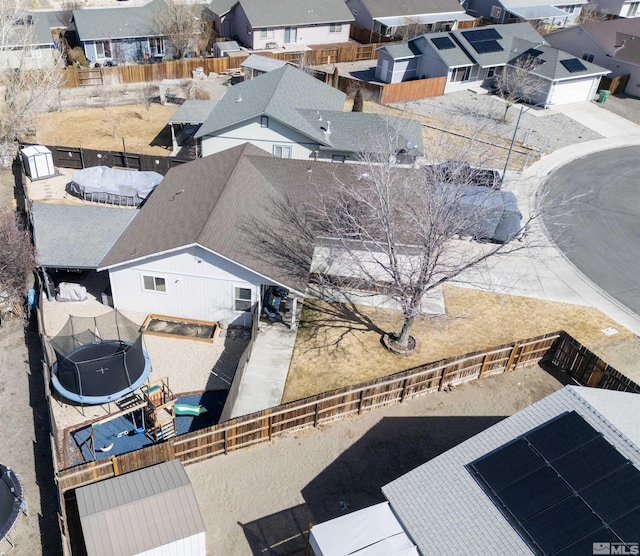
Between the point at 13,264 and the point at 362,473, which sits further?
the point at 13,264

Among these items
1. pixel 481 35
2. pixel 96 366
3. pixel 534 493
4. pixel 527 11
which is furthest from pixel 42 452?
pixel 527 11

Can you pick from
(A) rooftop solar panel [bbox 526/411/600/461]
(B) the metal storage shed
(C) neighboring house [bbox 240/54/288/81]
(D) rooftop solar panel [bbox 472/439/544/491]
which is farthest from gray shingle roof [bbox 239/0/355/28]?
(D) rooftop solar panel [bbox 472/439/544/491]

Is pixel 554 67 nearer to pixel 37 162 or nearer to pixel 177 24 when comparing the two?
pixel 177 24

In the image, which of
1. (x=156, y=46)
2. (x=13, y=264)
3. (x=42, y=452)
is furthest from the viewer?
(x=156, y=46)

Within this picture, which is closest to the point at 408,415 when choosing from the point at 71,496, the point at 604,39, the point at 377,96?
the point at 71,496

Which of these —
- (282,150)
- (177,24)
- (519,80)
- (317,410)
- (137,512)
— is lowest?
(317,410)

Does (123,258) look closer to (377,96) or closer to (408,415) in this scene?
(408,415)
